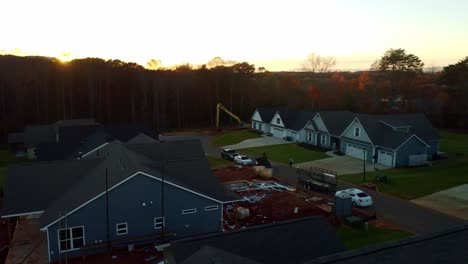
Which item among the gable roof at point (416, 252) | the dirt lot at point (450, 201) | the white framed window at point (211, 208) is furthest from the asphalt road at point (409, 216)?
the gable roof at point (416, 252)

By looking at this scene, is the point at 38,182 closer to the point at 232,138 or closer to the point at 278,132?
the point at 232,138

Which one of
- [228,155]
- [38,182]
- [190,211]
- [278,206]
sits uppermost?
[38,182]

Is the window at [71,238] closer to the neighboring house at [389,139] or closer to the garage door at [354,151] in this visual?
the neighboring house at [389,139]

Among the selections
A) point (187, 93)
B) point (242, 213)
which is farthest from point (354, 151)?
point (187, 93)

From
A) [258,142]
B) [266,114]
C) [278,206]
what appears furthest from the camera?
[266,114]

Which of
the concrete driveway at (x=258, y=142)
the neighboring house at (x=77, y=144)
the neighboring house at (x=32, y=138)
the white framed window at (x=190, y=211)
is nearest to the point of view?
the white framed window at (x=190, y=211)

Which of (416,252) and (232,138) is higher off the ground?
(416,252)

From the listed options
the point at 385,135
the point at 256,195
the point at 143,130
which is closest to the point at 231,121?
the point at 143,130
